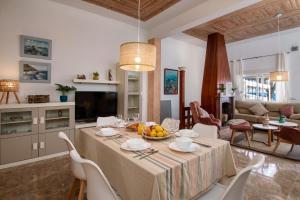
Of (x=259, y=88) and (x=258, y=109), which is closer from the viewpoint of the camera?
(x=258, y=109)

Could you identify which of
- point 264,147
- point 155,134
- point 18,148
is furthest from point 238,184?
point 264,147

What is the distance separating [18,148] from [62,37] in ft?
7.25

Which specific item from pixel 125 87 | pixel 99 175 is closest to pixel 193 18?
pixel 125 87

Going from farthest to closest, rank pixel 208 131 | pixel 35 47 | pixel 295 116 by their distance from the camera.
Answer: pixel 295 116
pixel 35 47
pixel 208 131

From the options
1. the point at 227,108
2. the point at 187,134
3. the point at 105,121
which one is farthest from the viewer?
the point at 227,108

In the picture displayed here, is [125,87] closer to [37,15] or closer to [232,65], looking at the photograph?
[37,15]

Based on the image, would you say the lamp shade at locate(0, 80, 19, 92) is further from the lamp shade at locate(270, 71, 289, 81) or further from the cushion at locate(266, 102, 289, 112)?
the cushion at locate(266, 102, 289, 112)

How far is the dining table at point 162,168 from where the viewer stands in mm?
1067

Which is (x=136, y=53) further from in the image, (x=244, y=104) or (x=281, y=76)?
(x=244, y=104)

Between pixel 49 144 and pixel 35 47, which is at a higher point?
pixel 35 47

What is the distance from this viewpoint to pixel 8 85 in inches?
103

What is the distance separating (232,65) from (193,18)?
4006 mm

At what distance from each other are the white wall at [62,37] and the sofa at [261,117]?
14.4 feet

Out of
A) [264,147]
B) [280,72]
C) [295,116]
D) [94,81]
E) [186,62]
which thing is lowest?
[264,147]
